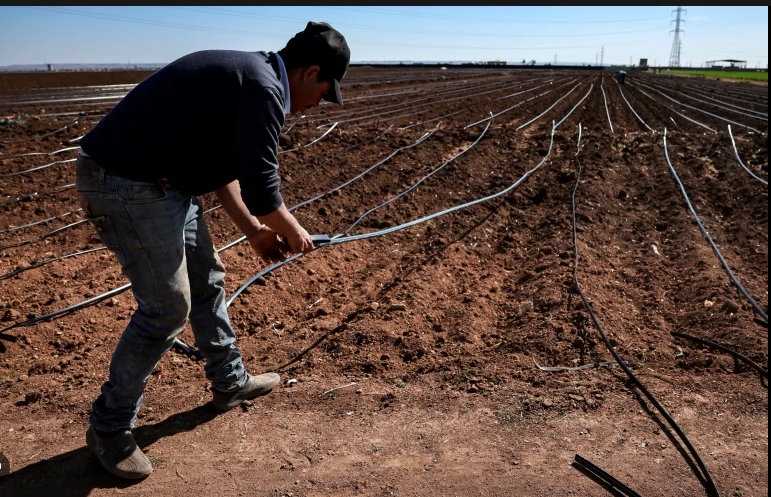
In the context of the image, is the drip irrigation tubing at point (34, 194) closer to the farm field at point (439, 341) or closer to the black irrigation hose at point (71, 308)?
the farm field at point (439, 341)

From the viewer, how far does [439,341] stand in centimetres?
399

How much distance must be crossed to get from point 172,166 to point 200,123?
19 cm

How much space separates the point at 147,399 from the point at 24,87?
1021 inches

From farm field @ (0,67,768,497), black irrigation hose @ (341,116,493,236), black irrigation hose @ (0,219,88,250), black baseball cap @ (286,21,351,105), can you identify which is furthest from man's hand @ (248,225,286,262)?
black irrigation hose @ (0,219,88,250)

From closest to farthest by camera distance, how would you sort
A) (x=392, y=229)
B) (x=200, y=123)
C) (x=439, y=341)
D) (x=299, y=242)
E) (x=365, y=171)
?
1. (x=200, y=123)
2. (x=299, y=242)
3. (x=439, y=341)
4. (x=392, y=229)
5. (x=365, y=171)

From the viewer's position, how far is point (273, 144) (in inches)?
88.6

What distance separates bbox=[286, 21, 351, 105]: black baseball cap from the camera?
92.1 inches

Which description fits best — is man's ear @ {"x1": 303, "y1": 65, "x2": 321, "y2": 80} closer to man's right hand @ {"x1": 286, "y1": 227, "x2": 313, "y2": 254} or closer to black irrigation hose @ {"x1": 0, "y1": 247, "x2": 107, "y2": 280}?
man's right hand @ {"x1": 286, "y1": 227, "x2": 313, "y2": 254}

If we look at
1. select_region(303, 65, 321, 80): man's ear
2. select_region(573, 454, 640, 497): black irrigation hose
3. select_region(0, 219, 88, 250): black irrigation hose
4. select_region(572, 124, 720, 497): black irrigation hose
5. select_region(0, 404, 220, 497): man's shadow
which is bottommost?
select_region(0, 404, 220, 497): man's shadow

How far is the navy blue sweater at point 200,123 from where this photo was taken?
2.19 m

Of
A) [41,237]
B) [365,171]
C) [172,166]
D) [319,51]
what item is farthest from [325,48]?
[365,171]

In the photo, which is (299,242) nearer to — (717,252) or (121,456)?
(121,456)

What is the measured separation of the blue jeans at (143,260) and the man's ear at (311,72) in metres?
0.66

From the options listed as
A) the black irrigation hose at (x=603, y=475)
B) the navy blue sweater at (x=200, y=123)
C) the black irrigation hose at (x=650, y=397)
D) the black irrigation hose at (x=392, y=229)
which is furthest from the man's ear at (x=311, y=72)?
the black irrigation hose at (x=650, y=397)
